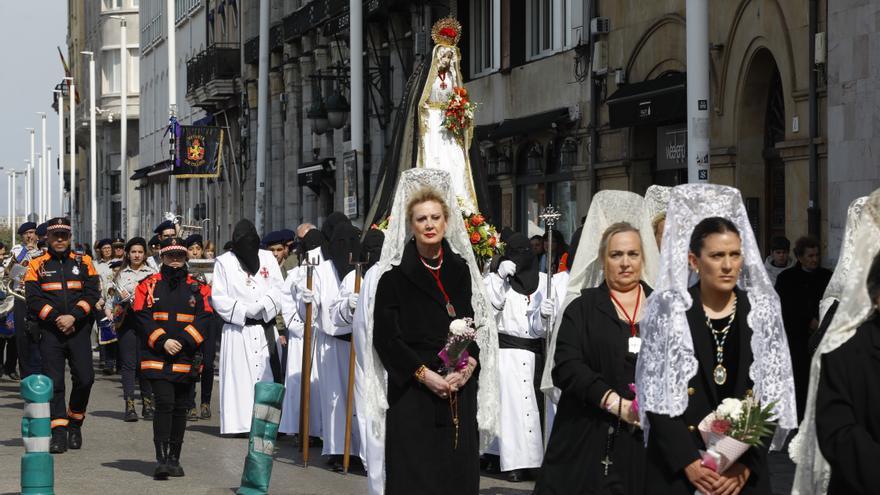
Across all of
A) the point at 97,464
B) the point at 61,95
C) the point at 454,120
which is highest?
the point at 61,95

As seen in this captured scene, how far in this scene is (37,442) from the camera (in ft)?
35.5

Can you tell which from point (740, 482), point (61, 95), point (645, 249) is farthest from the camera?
point (61, 95)

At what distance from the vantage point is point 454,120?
14805mm

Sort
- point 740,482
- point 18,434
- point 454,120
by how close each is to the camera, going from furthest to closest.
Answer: point 18,434
point 454,120
point 740,482

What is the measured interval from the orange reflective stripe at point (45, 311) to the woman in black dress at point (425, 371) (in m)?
6.01

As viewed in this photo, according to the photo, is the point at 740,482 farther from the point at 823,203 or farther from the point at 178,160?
the point at 178,160

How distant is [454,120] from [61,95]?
72151 millimetres

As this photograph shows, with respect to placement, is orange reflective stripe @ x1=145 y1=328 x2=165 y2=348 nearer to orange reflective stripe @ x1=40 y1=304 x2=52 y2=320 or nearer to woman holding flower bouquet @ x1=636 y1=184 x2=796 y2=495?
orange reflective stripe @ x1=40 y1=304 x2=52 y2=320

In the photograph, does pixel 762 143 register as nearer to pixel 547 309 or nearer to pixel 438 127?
pixel 438 127

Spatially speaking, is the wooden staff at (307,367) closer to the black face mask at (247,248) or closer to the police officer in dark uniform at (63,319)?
the black face mask at (247,248)

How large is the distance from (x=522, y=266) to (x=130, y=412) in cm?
A: 601

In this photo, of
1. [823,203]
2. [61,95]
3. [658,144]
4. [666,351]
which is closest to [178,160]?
[658,144]

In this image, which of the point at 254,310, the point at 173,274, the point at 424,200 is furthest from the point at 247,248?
the point at 424,200

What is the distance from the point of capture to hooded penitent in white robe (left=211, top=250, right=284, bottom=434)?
16375 mm
